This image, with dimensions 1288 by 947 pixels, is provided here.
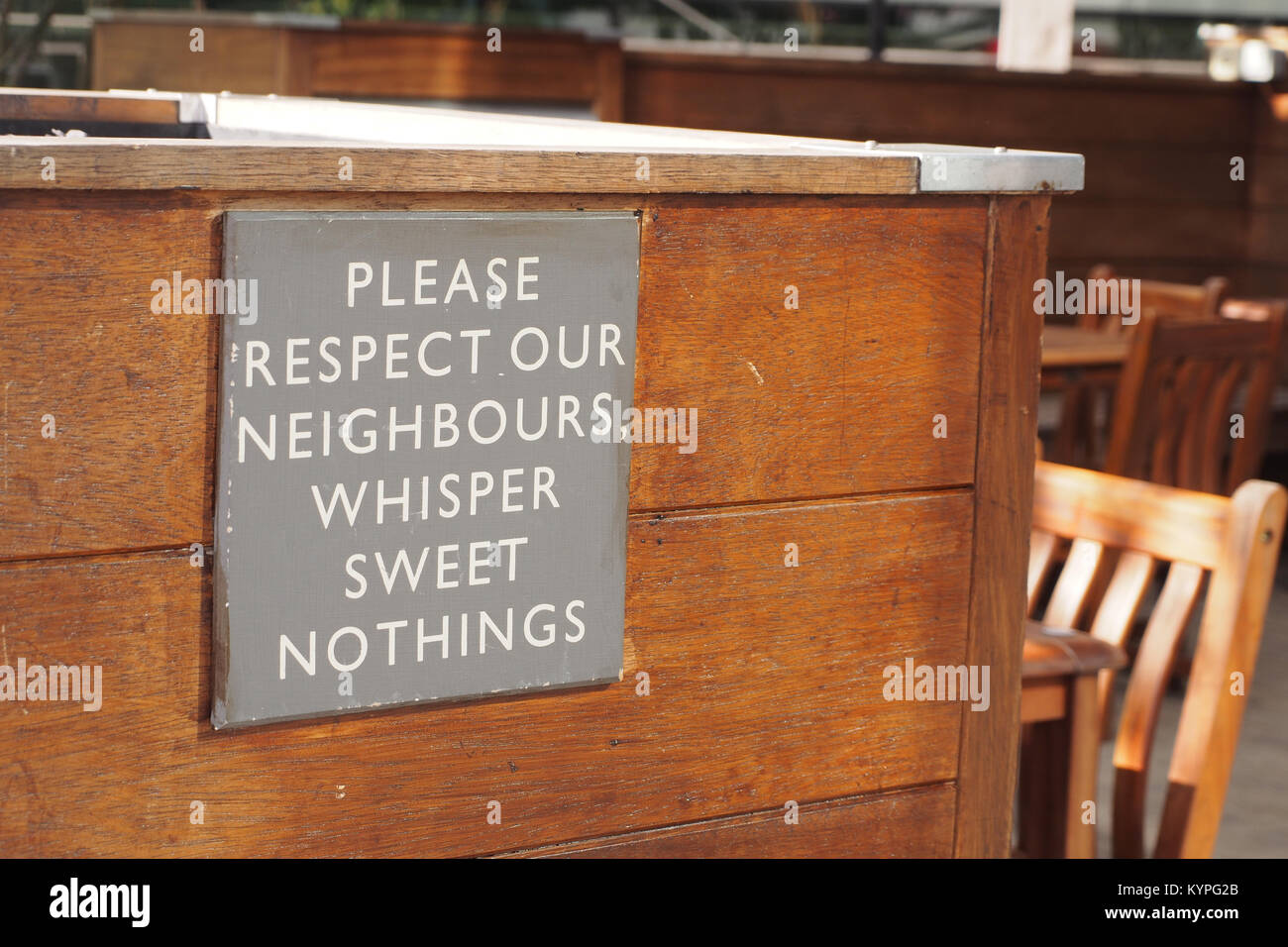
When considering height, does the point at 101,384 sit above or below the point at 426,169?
below

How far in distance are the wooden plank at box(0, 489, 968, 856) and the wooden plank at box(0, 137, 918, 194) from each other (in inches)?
9.4

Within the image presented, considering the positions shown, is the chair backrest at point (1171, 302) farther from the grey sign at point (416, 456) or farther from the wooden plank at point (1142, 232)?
the grey sign at point (416, 456)

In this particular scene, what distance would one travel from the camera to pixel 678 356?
114cm

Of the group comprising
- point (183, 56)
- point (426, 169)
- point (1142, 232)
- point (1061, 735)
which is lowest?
point (1061, 735)

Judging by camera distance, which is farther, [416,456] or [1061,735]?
[1061,735]

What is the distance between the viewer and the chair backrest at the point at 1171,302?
4414 millimetres

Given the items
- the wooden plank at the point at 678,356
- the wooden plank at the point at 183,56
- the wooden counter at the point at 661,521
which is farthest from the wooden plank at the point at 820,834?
the wooden plank at the point at 183,56

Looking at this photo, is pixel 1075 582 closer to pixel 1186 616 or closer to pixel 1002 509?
pixel 1186 616


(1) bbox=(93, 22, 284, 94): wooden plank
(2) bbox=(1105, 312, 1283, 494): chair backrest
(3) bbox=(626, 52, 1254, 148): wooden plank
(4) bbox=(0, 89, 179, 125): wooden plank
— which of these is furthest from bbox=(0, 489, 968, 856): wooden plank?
(3) bbox=(626, 52, 1254, 148): wooden plank

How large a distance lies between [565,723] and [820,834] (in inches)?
10.3

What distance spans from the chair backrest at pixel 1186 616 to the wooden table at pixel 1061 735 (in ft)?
0.15

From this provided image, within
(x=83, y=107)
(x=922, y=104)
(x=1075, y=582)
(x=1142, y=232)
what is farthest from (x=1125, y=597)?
(x=1142, y=232)
